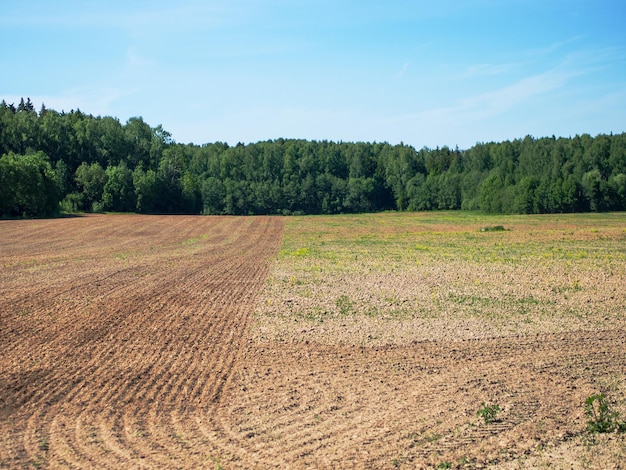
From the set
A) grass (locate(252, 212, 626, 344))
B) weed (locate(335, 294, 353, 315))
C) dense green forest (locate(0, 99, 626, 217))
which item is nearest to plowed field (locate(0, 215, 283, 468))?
grass (locate(252, 212, 626, 344))

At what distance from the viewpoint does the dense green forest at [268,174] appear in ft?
308

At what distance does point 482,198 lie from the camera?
115625 mm

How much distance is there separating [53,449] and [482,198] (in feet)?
368

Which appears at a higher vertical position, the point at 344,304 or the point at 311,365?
the point at 344,304

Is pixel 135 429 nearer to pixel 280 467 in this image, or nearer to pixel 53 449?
pixel 53 449

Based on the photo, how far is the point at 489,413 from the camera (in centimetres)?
1041

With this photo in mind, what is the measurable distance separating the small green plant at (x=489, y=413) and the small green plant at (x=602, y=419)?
140 cm

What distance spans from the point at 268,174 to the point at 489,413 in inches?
5396

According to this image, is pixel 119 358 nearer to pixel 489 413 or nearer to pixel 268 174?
pixel 489 413

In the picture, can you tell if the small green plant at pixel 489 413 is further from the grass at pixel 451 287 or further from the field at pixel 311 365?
the grass at pixel 451 287

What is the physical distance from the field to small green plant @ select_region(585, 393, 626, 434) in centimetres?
17

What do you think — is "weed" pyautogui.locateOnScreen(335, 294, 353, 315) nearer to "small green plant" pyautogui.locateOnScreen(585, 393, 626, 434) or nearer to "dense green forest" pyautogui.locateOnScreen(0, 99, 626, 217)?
"small green plant" pyautogui.locateOnScreen(585, 393, 626, 434)

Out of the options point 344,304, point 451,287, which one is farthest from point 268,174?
point 344,304

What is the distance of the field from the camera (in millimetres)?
9383
